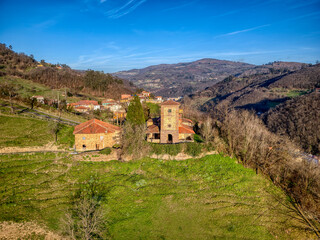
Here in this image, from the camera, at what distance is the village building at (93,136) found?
29.7 metres

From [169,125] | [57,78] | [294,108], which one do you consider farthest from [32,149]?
[57,78]

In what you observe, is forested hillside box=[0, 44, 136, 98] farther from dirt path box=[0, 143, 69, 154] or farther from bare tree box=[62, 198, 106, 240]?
bare tree box=[62, 198, 106, 240]

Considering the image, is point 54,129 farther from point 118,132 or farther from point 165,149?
point 165,149

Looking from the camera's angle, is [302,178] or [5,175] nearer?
[5,175]

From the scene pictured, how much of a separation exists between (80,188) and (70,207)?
3.01 meters

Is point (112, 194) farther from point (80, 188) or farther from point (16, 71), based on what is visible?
point (16, 71)

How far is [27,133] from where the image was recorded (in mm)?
30453

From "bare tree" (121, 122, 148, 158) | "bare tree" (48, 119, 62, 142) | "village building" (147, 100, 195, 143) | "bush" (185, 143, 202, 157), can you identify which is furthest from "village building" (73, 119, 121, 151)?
"bush" (185, 143, 202, 157)

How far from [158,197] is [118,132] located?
14.4 metres

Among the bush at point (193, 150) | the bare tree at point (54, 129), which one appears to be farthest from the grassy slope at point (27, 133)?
the bush at point (193, 150)

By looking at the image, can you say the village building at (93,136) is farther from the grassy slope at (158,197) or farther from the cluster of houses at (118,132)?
the grassy slope at (158,197)

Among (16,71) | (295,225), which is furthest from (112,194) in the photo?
(16,71)

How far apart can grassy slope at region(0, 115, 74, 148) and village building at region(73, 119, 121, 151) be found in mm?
2097

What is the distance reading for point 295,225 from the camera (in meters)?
20.3
